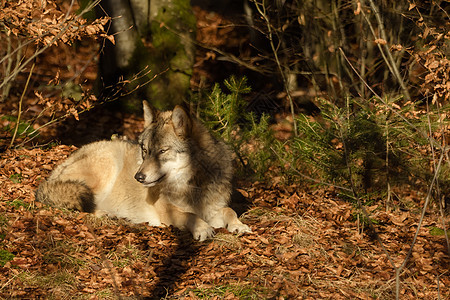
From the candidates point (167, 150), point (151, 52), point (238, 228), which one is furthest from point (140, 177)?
point (151, 52)

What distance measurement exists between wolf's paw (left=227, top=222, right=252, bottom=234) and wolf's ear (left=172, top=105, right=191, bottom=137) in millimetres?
1309

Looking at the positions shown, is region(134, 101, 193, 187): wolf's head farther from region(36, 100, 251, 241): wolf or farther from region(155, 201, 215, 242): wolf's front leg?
region(155, 201, 215, 242): wolf's front leg

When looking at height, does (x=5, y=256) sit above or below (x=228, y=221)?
above

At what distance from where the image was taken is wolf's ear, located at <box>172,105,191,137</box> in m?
5.76

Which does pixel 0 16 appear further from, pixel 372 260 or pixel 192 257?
pixel 372 260

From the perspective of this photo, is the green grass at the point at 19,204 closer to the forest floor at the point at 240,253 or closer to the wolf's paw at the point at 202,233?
the forest floor at the point at 240,253

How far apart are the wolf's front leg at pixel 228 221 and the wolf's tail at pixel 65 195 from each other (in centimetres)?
177

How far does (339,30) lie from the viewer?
10234 millimetres

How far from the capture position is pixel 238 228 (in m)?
5.92

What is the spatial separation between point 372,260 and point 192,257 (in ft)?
6.91

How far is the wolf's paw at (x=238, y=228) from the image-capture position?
5.89m

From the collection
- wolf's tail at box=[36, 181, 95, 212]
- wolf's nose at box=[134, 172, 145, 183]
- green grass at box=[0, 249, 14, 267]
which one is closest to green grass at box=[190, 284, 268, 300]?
wolf's nose at box=[134, 172, 145, 183]

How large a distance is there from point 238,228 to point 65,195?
235cm

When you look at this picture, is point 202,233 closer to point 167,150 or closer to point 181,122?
point 167,150
